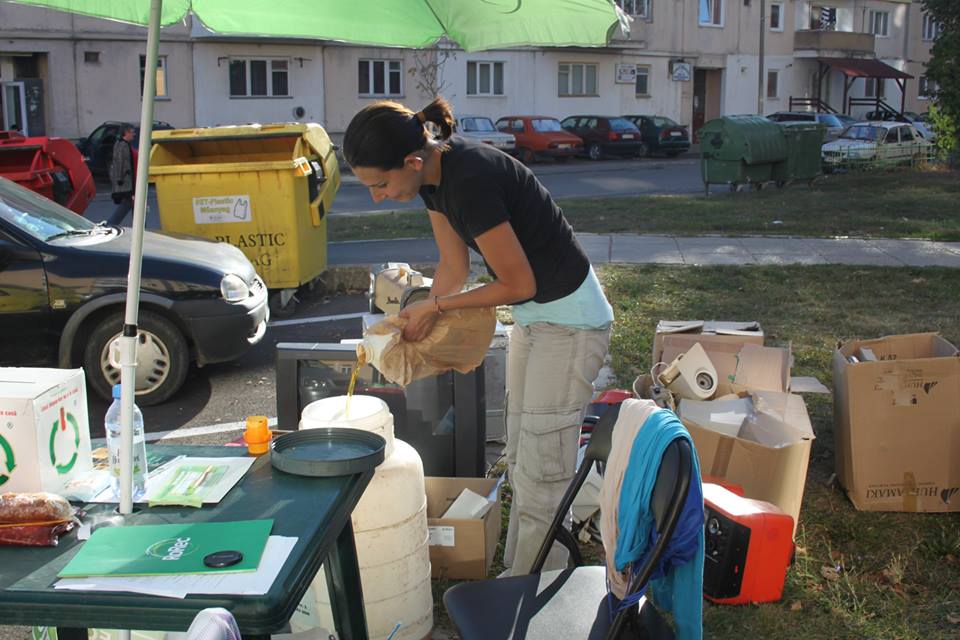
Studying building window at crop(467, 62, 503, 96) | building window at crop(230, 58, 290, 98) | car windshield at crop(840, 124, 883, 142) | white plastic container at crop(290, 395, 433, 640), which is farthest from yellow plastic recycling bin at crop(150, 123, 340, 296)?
building window at crop(467, 62, 503, 96)

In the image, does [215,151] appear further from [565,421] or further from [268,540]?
[268,540]

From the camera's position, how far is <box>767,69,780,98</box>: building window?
4266cm

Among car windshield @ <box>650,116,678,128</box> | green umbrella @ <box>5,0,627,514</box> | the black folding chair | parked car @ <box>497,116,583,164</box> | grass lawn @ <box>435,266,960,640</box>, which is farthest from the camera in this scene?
car windshield @ <box>650,116,678,128</box>

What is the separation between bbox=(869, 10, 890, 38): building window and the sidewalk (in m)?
40.6

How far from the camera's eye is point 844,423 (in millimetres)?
4418

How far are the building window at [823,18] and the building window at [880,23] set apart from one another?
2.39 m

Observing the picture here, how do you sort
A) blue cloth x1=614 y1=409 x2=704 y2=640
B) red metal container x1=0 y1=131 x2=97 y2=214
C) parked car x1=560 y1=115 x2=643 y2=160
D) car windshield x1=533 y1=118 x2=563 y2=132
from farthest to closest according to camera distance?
parked car x1=560 y1=115 x2=643 y2=160, car windshield x1=533 y1=118 x2=563 y2=132, red metal container x1=0 y1=131 x2=97 y2=214, blue cloth x1=614 y1=409 x2=704 y2=640

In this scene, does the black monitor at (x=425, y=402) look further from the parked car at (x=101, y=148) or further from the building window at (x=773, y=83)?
the building window at (x=773, y=83)

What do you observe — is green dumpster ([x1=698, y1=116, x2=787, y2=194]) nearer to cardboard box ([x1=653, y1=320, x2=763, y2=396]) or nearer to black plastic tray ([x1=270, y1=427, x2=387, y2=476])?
cardboard box ([x1=653, y1=320, x2=763, y2=396])

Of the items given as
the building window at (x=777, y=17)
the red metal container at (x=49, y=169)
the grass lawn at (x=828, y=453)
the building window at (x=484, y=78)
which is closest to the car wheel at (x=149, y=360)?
the grass lawn at (x=828, y=453)

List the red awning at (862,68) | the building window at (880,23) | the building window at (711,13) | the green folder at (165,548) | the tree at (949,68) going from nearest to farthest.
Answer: the green folder at (165,548)
the tree at (949,68)
the building window at (711,13)
the red awning at (862,68)
the building window at (880,23)

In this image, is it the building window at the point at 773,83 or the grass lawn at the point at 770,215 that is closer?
the grass lawn at the point at 770,215

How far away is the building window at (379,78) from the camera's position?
31.8 m

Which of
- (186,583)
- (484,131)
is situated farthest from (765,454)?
(484,131)
